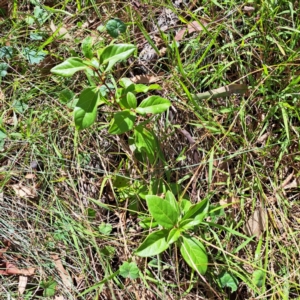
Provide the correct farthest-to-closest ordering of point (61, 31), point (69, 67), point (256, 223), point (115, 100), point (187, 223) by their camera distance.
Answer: point (61, 31)
point (256, 223)
point (115, 100)
point (187, 223)
point (69, 67)

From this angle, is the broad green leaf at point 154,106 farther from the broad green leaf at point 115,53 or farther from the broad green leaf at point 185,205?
the broad green leaf at point 185,205

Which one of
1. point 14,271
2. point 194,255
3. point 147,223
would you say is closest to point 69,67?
point 147,223

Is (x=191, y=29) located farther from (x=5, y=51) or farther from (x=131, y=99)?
(x=5, y=51)

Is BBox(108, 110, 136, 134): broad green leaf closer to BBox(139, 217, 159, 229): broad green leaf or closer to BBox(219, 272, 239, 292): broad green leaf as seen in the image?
BBox(139, 217, 159, 229): broad green leaf

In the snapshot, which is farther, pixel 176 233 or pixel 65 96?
pixel 65 96

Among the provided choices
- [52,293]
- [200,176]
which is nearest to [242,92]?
[200,176]

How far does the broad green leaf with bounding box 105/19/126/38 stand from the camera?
2.15 metres

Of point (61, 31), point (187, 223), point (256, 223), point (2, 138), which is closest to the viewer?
point (187, 223)

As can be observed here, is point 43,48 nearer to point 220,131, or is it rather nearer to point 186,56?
point 186,56

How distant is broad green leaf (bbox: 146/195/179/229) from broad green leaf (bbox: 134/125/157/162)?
0.96 feet

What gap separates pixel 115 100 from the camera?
197cm

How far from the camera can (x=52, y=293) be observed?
2082 millimetres

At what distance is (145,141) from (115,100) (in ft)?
0.73

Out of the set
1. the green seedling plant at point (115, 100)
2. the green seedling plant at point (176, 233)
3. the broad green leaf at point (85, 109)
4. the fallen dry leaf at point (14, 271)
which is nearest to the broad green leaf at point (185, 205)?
the green seedling plant at point (176, 233)
